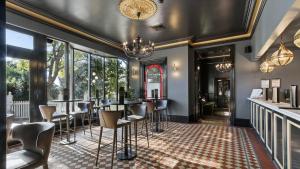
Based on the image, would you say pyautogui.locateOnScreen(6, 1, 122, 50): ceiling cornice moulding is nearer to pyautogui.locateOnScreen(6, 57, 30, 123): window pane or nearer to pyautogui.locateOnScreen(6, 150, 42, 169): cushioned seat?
pyautogui.locateOnScreen(6, 57, 30, 123): window pane

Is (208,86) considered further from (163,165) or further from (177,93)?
(163,165)

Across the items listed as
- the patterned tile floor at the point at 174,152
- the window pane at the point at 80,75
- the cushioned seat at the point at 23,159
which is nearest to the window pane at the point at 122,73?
the window pane at the point at 80,75

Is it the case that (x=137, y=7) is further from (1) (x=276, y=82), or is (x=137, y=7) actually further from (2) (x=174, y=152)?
(1) (x=276, y=82)

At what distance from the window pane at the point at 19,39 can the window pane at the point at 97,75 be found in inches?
95.5

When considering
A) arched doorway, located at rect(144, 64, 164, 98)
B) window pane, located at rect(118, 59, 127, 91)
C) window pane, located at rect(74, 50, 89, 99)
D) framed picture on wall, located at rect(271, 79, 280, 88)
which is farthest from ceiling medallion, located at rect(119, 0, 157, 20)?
framed picture on wall, located at rect(271, 79, 280, 88)

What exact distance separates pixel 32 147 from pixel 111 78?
5.60m

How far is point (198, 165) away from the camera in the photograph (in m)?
2.87

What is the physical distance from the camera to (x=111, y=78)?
7.25m

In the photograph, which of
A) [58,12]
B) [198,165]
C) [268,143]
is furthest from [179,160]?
[58,12]

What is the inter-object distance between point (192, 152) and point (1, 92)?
3328 mm

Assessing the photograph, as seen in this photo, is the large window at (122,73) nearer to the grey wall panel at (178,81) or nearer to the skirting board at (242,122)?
the grey wall panel at (178,81)

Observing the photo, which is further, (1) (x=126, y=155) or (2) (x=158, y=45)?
(2) (x=158, y=45)

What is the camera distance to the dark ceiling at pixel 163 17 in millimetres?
3826

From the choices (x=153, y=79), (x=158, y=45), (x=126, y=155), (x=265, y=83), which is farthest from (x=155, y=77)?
(x=126, y=155)
